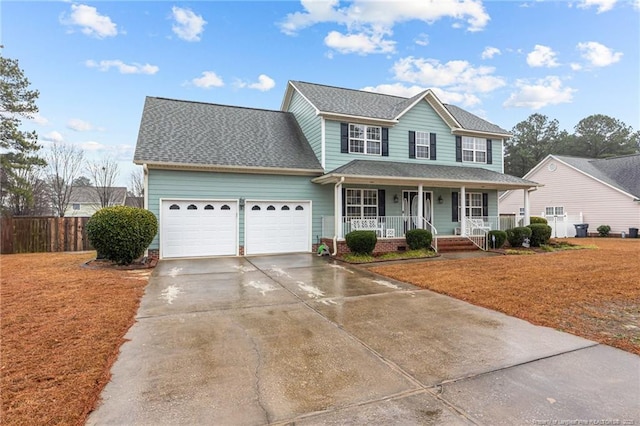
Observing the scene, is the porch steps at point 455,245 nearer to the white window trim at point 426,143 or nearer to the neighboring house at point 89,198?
the white window trim at point 426,143

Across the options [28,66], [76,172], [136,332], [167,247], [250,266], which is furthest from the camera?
[76,172]

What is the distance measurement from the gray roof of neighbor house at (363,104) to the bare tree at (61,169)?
23649 mm

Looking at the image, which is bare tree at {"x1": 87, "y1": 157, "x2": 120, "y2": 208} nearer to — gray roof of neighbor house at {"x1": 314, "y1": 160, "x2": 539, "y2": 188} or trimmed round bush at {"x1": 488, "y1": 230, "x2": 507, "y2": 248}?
gray roof of neighbor house at {"x1": 314, "y1": 160, "x2": 539, "y2": 188}

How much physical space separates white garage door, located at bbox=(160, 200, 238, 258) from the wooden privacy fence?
6550 mm

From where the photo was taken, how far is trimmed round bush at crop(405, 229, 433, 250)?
12.2 meters

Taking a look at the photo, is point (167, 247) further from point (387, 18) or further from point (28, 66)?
point (28, 66)

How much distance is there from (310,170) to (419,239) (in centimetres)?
497

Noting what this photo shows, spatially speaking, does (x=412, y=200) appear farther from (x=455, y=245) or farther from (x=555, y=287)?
(x=555, y=287)

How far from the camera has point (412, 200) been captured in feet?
49.3

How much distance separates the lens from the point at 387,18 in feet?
44.4

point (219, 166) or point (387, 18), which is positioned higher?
point (387, 18)

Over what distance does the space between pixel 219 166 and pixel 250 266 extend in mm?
4027

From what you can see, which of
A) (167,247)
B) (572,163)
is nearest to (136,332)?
(167,247)

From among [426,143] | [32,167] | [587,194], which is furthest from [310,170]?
[587,194]
